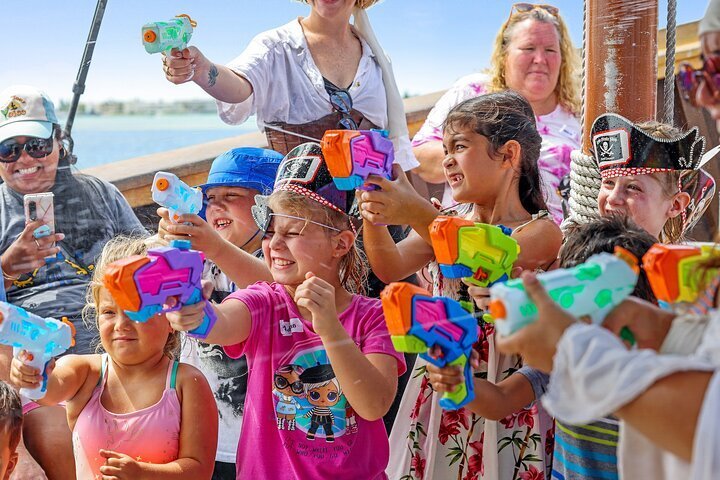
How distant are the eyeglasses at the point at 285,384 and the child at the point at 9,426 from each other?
1.95 feet

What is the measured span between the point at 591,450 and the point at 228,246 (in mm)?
874

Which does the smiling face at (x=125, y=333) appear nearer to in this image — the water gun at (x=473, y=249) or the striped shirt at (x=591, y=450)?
the water gun at (x=473, y=249)

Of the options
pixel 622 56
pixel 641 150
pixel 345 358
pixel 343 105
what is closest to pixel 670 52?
pixel 622 56

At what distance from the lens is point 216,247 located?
1.88 metres

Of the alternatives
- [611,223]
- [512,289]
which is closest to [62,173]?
[611,223]

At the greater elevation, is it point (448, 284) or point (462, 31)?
point (462, 31)

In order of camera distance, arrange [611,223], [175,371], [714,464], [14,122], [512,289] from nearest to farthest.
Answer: [714,464]
[512,289]
[611,223]
[175,371]
[14,122]

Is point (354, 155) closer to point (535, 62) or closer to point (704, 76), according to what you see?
point (704, 76)

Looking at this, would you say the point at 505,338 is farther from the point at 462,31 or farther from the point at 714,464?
the point at 462,31

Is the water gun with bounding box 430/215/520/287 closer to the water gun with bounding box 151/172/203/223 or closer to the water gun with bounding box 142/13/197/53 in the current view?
the water gun with bounding box 151/172/203/223

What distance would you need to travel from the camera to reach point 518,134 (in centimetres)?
196

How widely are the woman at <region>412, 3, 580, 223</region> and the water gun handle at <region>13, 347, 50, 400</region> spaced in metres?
1.22

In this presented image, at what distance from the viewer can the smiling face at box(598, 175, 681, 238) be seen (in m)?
1.86

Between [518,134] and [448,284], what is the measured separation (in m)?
0.37
